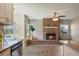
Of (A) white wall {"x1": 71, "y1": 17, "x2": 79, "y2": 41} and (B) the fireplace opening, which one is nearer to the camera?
(A) white wall {"x1": 71, "y1": 17, "x2": 79, "y2": 41}

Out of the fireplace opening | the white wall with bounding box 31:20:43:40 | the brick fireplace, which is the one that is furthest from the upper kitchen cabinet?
the fireplace opening

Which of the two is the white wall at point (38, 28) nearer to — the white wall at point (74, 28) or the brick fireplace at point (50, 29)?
the brick fireplace at point (50, 29)

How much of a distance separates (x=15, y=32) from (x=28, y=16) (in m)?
0.29

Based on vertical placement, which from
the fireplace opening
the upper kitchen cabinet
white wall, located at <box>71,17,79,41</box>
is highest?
the upper kitchen cabinet

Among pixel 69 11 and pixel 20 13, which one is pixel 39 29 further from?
pixel 69 11

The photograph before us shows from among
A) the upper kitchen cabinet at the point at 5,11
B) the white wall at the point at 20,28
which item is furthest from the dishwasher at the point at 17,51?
Answer: the upper kitchen cabinet at the point at 5,11

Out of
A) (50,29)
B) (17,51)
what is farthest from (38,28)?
(17,51)

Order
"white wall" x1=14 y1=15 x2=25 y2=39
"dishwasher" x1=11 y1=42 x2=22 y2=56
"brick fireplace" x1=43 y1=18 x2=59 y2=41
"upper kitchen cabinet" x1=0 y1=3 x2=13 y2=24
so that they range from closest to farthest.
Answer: "upper kitchen cabinet" x1=0 y1=3 x2=13 y2=24
"dishwasher" x1=11 y1=42 x2=22 y2=56
"white wall" x1=14 y1=15 x2=25 y2=39
"brick fireplace" x1=43 y1=18 x2=59 y2=41

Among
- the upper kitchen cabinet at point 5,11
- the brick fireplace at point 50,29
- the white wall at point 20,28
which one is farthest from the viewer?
the brick fireplace at point 50,29

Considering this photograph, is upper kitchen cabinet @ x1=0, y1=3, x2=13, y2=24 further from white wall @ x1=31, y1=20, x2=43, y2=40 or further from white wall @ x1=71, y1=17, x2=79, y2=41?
white wall @ x1=71, y1=17, x2=79, y2=41

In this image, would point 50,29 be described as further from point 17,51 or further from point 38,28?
point 17,51

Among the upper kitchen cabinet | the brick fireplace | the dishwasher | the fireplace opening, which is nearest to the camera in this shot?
the upper kitchen cabinet

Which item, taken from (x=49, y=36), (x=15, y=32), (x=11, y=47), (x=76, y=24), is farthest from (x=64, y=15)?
(x=11, y=47)

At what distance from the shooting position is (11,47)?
1.91 metres
